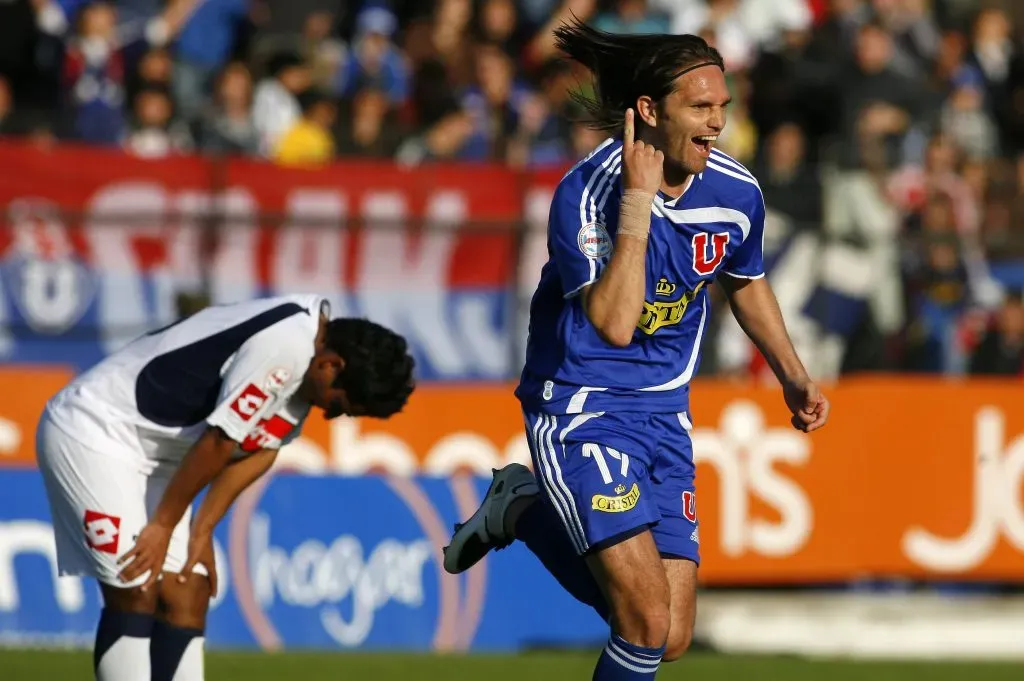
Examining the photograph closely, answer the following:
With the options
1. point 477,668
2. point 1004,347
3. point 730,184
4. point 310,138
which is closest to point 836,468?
point 1004,347

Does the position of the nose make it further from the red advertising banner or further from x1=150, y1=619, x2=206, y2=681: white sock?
the red advertising banner

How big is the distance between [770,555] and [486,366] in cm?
234

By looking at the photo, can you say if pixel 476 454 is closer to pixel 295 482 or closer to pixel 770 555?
pixel 295 482

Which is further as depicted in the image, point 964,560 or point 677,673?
point 964,560

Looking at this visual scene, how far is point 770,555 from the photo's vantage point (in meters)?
11.6

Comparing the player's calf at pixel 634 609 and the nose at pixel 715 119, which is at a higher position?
the nose at pixel 715 119

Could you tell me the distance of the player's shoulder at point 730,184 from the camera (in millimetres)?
6133

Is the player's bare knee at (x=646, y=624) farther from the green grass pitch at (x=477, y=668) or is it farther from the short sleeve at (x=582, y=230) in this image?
the green grass pitch at (x=477, y=668)

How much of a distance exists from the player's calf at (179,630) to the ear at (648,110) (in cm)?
246

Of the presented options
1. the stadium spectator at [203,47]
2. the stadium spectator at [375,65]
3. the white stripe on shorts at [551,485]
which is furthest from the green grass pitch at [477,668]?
the stadium spectator at [375,65]

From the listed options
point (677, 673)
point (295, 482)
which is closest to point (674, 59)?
point (677, 673)

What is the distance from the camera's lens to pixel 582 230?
586 centimetres

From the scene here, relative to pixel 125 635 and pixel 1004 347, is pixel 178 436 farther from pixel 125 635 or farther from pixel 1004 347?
pixel 1004 347

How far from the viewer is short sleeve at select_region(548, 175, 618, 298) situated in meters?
5.82
